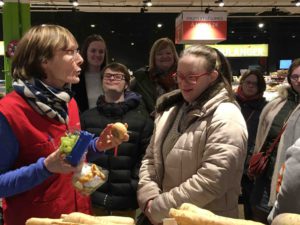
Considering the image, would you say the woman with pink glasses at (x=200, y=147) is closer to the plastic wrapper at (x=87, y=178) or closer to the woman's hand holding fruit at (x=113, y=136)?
the woman's hand holding fruit at (x=113, y=136)

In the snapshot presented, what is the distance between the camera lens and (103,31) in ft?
51.0

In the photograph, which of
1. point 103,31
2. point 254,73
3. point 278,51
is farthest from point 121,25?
point 254,73

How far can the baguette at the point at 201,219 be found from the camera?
3.79 ft

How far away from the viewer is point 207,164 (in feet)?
6.66

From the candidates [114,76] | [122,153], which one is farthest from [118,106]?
[122,153]

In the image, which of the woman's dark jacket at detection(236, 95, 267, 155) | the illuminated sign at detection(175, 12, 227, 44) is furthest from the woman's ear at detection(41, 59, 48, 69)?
the illuminated sign at detection(175, 12, 227, 44)

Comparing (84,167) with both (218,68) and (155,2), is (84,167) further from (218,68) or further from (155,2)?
(155,2)

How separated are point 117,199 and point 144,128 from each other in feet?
1.72

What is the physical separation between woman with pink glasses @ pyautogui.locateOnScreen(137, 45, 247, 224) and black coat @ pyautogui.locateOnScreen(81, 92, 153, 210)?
64cm

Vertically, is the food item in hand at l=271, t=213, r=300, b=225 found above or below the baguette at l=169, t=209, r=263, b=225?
above

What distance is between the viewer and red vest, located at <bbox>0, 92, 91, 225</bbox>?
161 centimetres

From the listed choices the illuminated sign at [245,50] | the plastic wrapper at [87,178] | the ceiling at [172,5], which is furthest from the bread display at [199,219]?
the illuminated sign at [245,50]

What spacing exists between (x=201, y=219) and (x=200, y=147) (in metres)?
0.91

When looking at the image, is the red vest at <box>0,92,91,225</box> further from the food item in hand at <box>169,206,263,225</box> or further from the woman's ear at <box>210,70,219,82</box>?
the woman's ear at <box>210,70,219,82</box>
